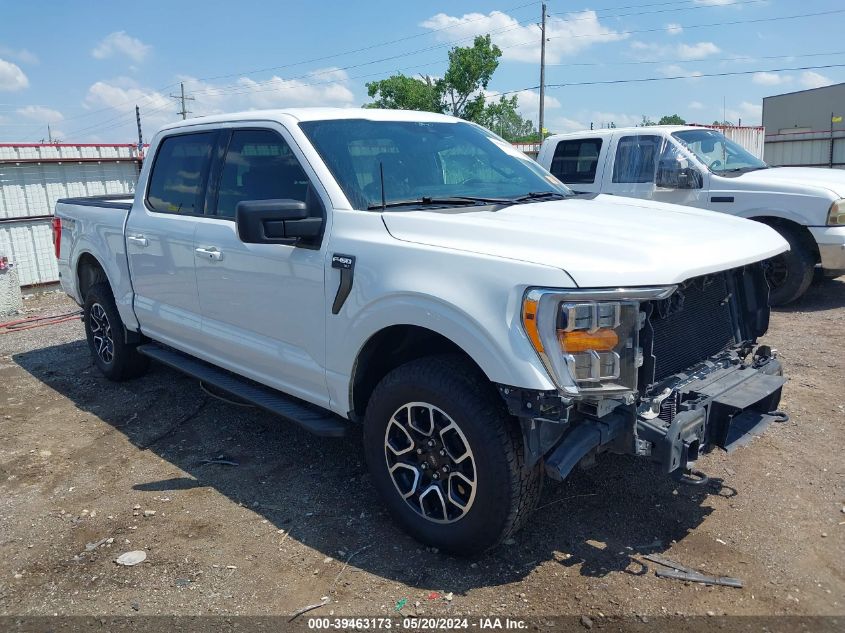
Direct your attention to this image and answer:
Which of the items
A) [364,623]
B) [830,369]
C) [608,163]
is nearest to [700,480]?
[364,623]

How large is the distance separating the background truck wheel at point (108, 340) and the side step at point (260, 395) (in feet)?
1.83

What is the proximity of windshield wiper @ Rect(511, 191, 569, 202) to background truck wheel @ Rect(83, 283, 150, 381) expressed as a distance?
3.57 metres

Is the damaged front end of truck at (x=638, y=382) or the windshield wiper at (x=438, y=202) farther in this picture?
the windshield wiper at (x=438, y=202)

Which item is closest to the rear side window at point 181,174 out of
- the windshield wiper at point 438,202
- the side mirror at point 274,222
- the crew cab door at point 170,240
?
the crew cab door at point 170,240

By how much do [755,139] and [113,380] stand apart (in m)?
19.5

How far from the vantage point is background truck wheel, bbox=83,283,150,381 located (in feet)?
18.9

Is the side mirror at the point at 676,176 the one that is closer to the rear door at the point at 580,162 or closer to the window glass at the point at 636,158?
the window glass at the point at 636,158

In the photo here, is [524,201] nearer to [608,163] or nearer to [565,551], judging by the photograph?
[565,551]

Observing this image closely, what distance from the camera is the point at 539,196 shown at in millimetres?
4035

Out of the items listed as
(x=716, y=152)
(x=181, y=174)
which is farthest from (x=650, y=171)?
(x=181, y=174)

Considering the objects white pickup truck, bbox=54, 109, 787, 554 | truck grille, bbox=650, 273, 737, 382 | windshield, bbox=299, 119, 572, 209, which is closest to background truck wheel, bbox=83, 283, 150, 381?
white pickup truck, bbox=54, 109, 787, 554

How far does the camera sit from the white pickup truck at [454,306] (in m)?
2.75

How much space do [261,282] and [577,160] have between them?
20.0ft

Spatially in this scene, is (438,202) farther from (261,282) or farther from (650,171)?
(650,171)
